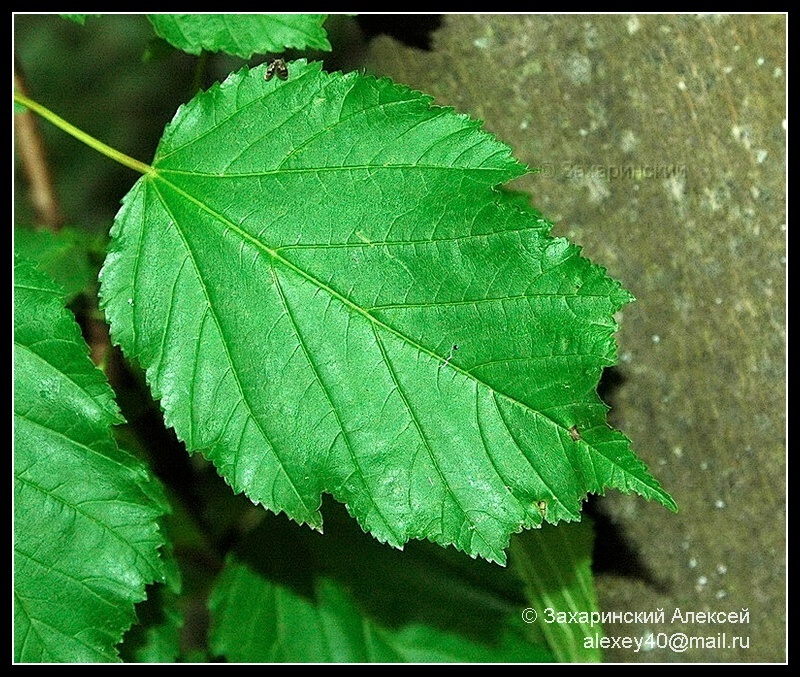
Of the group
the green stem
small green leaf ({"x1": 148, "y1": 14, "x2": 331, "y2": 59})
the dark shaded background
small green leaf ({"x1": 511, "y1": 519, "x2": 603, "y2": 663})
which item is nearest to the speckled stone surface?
the dark shaded background

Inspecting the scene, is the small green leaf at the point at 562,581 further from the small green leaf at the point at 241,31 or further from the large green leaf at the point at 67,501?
the small green leaf at the point at 241,31

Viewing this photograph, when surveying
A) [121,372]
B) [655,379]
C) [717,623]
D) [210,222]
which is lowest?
[717,623]

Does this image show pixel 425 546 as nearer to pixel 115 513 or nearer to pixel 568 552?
pixel 568 552

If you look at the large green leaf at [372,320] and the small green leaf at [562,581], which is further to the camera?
the small green leaf at [562,581]

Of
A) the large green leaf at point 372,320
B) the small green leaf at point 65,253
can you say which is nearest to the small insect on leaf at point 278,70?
the large green leaf at point 372,320
